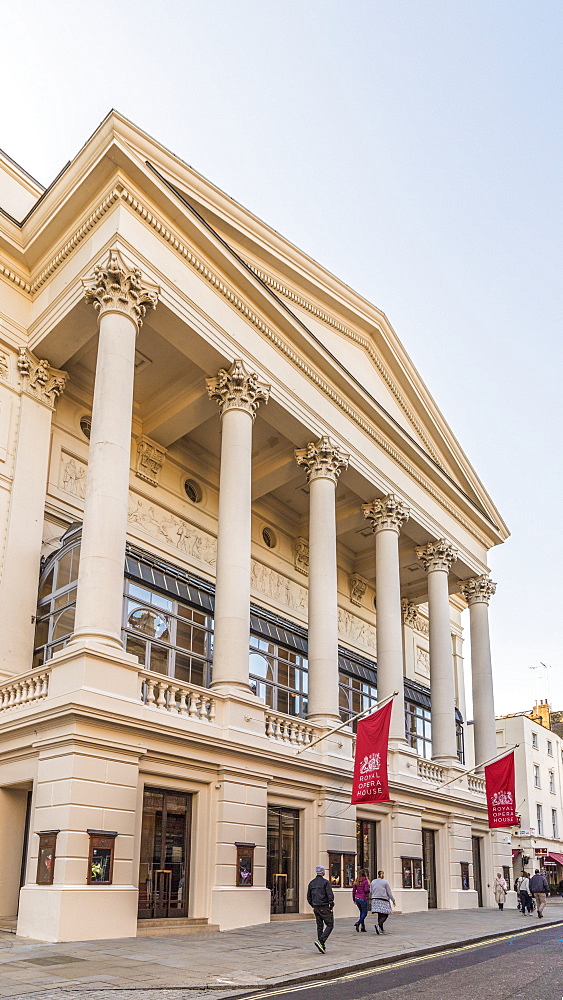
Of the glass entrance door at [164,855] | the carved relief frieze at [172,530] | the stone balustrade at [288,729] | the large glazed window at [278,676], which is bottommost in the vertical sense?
the glass entrance door at [164,855]

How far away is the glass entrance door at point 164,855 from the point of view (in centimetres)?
1703

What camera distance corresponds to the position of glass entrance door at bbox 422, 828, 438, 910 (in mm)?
28219

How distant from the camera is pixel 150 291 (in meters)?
20.4

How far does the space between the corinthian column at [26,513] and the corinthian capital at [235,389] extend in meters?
4.09

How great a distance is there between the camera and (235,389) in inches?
903

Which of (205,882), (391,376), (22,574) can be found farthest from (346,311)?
(205,882)

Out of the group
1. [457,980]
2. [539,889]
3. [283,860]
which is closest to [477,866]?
[539,889]

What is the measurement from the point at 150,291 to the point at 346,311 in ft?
35.2

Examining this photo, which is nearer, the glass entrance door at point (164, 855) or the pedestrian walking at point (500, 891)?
the glass entrance door at point (164, 855)

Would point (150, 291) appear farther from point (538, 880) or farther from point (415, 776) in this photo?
point (538, 880)

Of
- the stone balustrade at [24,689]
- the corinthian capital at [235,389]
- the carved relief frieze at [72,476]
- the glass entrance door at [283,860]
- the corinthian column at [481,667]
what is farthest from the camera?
the corinthian column at [481,667]

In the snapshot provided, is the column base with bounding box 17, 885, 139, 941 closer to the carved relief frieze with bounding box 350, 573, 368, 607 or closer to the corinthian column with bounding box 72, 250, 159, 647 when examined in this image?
the corinthian column with bounding box 72, 250, 159, 647

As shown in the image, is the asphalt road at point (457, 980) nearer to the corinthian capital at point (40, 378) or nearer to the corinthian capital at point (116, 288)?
the corinthian capital at point (116, 288)

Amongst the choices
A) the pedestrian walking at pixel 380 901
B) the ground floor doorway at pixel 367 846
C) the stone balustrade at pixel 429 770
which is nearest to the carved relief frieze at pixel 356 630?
the stone balustrade at pixel 429 770
